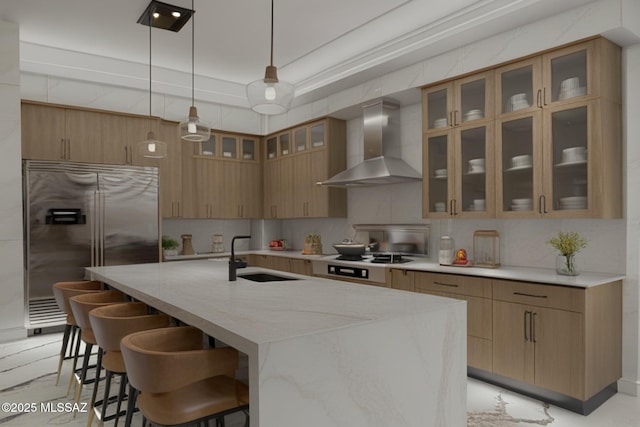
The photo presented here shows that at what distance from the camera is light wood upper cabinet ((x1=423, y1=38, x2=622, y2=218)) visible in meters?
3.07

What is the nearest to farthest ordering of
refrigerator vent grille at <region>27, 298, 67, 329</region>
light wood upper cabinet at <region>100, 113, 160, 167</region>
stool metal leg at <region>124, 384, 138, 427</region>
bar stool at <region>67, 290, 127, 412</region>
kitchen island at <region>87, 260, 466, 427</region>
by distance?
kitchen island at <region>87, 260, 466, 427</region>
stool metal leg at <region>124, 384, 138, 427</region>
bar stool at <region>67, 290, 127, 412</region>
refrigerator vent grille at <region>27, 298, 67, 329</region>
light wood upper cabinet at <region>100, 113, 160, 167</region>

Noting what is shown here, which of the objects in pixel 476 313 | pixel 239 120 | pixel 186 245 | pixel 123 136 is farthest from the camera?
pixel 239 120

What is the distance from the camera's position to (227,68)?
5.70 meters

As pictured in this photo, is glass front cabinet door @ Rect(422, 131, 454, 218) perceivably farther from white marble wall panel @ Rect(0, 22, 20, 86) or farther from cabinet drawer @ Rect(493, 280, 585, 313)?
white marble wall panel @ Rect(0, 22, 20, 86)

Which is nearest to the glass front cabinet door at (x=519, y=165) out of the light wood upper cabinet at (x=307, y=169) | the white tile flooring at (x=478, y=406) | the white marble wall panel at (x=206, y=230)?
the white tile flooring at (x=478, y=406)

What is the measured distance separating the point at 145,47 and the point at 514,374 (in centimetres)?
491

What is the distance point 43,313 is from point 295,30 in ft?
12.9

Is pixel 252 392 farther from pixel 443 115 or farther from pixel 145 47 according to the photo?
pixel 145 47

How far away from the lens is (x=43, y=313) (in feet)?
15.1

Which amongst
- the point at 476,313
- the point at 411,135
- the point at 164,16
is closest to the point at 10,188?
the point at 164,16

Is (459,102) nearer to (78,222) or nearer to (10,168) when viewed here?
(78,222)

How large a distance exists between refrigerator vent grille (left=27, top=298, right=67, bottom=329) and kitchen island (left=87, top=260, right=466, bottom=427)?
2988mm

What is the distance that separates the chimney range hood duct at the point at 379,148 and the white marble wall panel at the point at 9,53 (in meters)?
3.46

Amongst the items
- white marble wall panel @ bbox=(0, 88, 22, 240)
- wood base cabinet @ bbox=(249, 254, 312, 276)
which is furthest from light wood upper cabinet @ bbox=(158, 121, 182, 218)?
white marble wall panel @ bbox=(0, 88, 22, 240)
